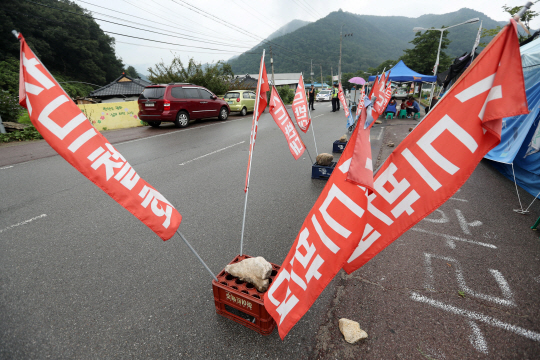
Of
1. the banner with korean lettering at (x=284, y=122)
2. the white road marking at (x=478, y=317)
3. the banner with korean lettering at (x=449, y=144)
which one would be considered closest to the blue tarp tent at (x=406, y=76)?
the banner with korean lettering at (x=284, y=122)

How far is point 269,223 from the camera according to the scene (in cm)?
370

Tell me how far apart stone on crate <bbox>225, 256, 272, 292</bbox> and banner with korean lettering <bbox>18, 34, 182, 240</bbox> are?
643 mm

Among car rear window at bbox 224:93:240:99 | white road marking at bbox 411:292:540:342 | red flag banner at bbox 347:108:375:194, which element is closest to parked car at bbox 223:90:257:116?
car rear window at bbox 224:93:240:99

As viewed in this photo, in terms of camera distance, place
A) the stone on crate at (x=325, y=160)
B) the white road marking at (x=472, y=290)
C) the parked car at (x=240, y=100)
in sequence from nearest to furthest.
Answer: the white road marking at (x=472, y=290)
the stone on crate at (x=325, y=160)
the parked car at (x=240, y=100)

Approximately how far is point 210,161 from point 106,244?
3.97 m

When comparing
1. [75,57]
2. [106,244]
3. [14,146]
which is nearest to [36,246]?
[106,244]

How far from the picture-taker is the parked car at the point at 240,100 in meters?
17.6

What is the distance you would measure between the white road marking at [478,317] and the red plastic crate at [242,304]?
4.60ft

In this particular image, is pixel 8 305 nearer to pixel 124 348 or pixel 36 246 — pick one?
pixel 36 246

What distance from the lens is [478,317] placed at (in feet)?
6.89

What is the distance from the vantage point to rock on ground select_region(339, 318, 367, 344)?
192 cm

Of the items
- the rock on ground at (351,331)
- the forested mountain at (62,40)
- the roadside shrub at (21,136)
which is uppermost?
the forested mountain at (62,40)

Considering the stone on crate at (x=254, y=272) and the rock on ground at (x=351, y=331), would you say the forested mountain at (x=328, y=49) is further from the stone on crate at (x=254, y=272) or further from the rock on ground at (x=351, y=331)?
the rock on ground at (x=351, y=331)

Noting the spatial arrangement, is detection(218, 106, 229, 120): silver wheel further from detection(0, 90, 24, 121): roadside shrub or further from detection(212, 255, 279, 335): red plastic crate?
detection(212, 255, 279, 335): red plastic crate
